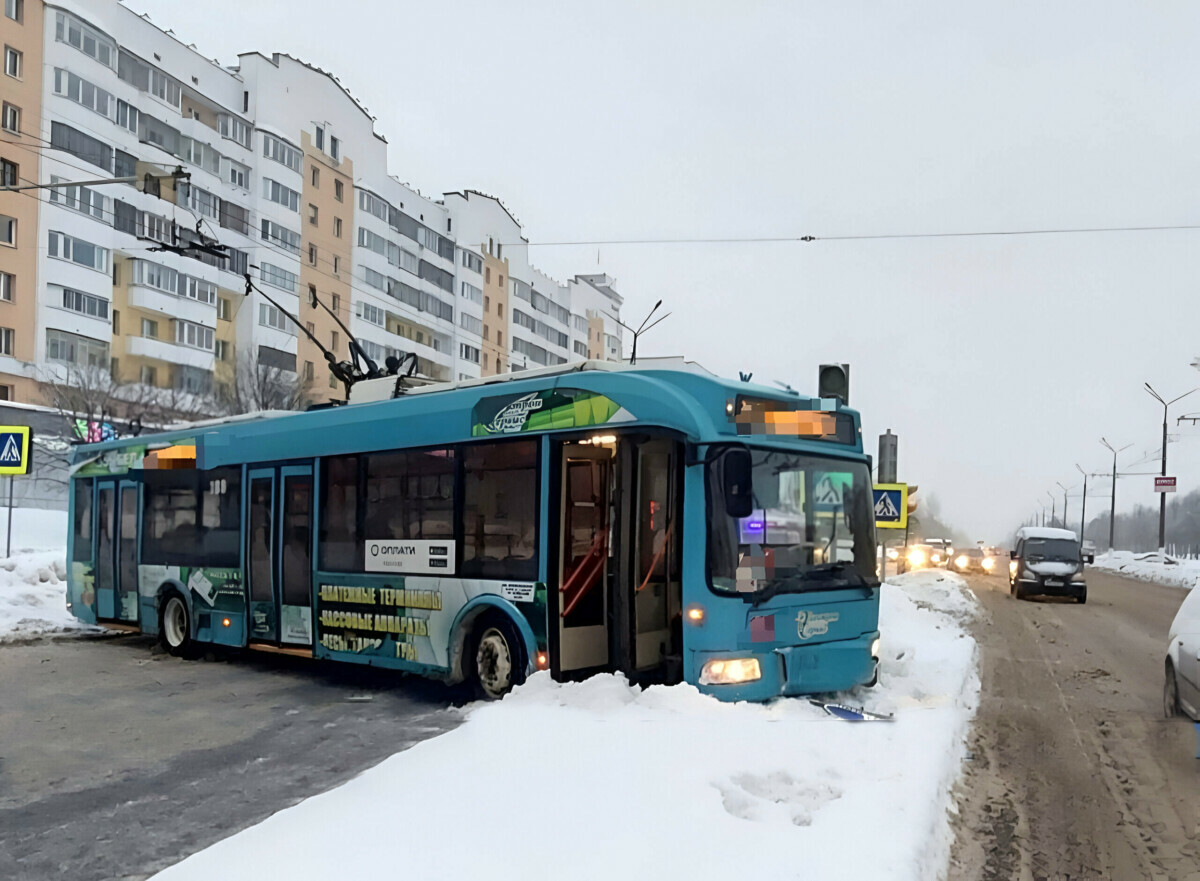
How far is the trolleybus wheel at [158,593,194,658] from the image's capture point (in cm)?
1346

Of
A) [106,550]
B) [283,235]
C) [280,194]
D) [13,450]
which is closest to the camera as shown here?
[106,550]

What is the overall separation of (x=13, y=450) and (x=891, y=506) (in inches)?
579

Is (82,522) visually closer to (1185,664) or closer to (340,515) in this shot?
(340,515)

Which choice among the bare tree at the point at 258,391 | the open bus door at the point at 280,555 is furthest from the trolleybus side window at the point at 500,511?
the bare tree at the point at 258,391

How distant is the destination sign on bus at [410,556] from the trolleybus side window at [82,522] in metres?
7.24

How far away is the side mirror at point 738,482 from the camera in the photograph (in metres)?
7.98

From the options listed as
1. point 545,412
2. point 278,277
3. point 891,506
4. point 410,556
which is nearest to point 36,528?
point 278,277

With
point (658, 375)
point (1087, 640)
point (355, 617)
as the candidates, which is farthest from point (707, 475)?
point (1087, 640)

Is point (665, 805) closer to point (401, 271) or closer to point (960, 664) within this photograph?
point (960, 664)

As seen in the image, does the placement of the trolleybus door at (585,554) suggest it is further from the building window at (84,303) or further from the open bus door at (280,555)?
the building window at (84,303)

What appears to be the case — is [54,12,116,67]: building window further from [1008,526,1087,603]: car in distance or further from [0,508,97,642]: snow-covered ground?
[1008,526,1087,603]: car in distance

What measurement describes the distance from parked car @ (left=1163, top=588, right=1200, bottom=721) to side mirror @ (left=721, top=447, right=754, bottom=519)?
3.90 m

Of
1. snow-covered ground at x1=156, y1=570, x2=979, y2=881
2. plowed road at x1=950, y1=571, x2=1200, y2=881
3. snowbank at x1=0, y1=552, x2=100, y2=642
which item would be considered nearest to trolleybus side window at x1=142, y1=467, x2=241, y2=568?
snowbank at x1=0, y1=552, x2=100, y2=642

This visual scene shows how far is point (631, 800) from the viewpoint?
5.81m
